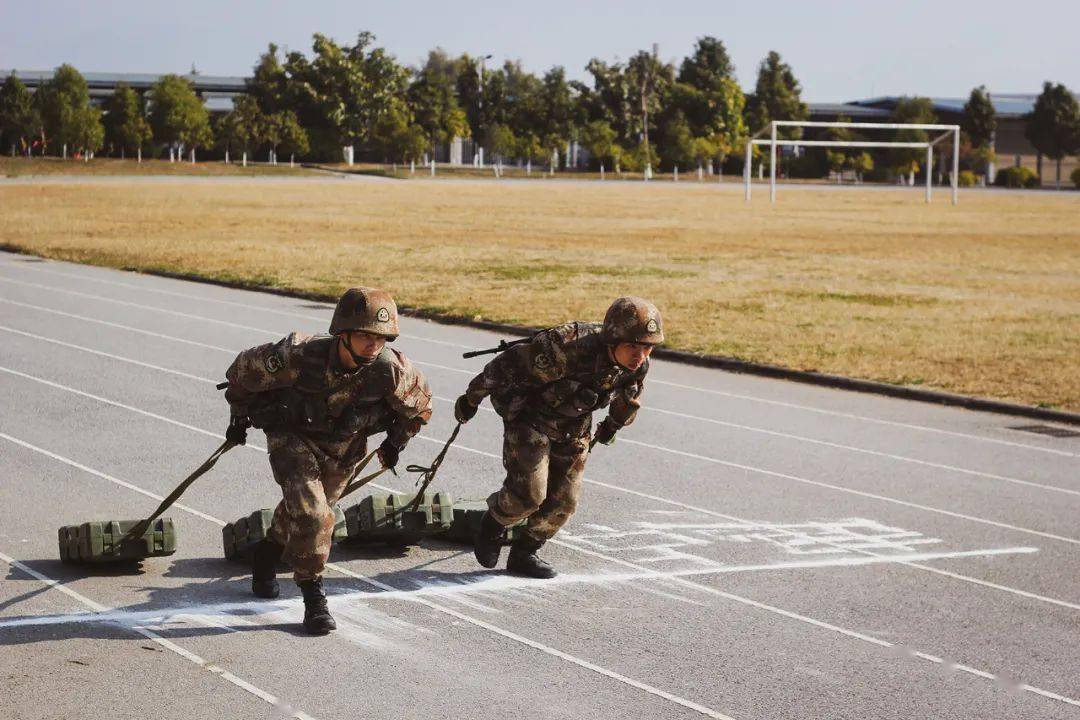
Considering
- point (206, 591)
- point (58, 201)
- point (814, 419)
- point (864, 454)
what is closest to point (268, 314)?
point (814, 419)

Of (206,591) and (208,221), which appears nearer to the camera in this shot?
(206,591)

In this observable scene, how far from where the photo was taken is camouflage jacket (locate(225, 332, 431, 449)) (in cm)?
735

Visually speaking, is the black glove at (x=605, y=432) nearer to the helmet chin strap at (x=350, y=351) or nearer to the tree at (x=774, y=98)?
the helmet chin strap at (x=350, y=351)

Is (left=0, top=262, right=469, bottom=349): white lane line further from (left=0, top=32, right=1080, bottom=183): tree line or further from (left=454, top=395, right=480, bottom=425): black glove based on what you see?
(left=0, top=32, right=1080, bottom=183): tree line

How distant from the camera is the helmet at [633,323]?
7738 millimetres

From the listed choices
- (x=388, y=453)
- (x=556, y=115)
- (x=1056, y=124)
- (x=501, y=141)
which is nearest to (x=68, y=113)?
(x=501, y=141)

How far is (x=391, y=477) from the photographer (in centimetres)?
1167

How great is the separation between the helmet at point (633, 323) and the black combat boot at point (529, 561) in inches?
57.4

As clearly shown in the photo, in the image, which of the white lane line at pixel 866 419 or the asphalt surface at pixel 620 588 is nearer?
the asphalt surface at pixel 620 588

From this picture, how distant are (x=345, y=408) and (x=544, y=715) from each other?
1.90 m

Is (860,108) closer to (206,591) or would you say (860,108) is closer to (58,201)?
(58,201)

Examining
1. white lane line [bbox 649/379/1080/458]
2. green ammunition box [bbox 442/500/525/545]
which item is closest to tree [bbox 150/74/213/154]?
white lane line [bbox 649/379/1080/458]

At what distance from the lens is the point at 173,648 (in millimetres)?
7168

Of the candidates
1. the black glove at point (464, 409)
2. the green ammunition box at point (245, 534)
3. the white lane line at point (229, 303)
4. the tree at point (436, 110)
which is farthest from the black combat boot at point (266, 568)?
the tree at point (436, 110)
